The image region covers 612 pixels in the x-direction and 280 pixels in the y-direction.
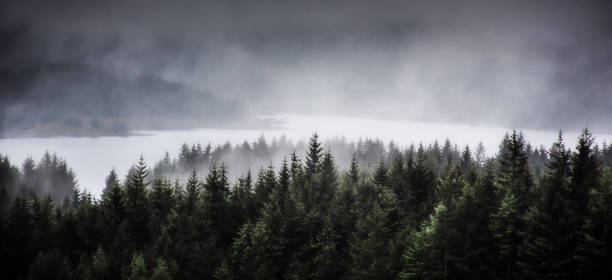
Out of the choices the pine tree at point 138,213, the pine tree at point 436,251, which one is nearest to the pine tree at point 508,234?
the pine tree at point 436,251

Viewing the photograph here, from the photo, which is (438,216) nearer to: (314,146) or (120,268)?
(120,268)

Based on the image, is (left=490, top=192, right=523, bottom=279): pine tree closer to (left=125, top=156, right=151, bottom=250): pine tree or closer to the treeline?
the treeline

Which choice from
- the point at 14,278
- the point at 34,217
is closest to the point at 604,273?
the point at 14,278

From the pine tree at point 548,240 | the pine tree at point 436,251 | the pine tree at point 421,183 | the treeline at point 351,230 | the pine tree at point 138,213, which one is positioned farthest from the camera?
the pine tree at point 421,183

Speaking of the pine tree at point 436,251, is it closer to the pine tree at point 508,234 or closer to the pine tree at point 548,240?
the pine tree at point 508,234

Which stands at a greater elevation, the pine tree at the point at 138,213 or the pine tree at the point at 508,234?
the pine tree at the point at 508,234

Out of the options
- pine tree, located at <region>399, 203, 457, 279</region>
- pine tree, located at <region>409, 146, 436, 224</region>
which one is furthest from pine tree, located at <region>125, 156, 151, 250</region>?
pine tree, located at <region>409, 146, 436, 224</region>

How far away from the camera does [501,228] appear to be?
1490 inches

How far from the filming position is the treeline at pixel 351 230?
32281 millimetres

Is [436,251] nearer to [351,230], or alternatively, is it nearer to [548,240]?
[548,240]

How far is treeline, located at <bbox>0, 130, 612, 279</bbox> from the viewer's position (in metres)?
32.3

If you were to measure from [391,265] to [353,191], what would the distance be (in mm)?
19791

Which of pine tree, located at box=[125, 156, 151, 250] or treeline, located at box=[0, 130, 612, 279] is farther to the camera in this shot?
pine tree, located at box=[125, 156, 151, 250]

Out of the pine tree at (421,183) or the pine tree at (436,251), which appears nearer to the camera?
the pine tree at (436,251)
